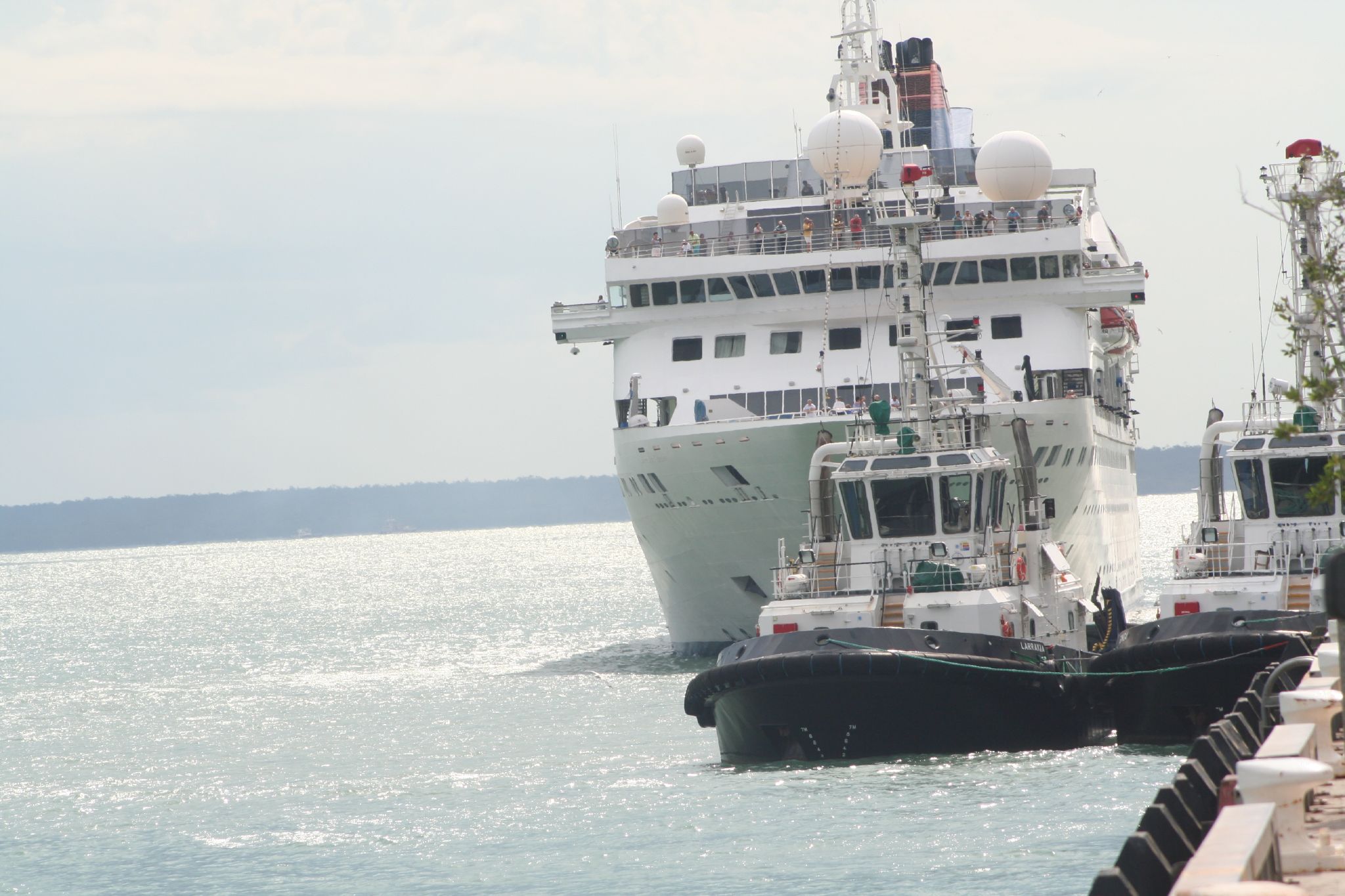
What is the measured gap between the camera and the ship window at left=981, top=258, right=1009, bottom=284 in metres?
38.6

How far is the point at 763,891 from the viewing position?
16.5 m

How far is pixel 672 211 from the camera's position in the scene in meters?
43.2

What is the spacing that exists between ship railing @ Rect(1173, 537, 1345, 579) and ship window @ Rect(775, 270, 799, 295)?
13899 millimetres

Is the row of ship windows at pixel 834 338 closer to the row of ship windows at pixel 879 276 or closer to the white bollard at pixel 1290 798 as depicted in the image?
the row of ship windows at pixel 879 276

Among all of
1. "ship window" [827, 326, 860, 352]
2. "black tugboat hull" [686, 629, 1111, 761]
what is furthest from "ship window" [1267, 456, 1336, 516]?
"ship window" [827, 326, 860, 352]

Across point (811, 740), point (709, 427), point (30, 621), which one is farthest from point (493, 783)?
point (30, 621)

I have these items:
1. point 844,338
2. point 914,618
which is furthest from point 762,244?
point 914,618

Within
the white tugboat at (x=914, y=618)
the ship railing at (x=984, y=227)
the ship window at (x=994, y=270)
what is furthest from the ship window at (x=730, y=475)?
the ship window at (x=994, y=270)

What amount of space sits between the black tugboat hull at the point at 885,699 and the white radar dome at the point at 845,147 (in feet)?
68.5

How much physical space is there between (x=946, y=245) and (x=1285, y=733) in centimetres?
2763

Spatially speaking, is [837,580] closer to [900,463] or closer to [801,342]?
[900,463]

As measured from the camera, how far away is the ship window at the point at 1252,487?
26.6 meters

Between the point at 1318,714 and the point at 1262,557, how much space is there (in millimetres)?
14767

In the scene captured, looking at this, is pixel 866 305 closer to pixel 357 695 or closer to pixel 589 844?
pixel 357 695
